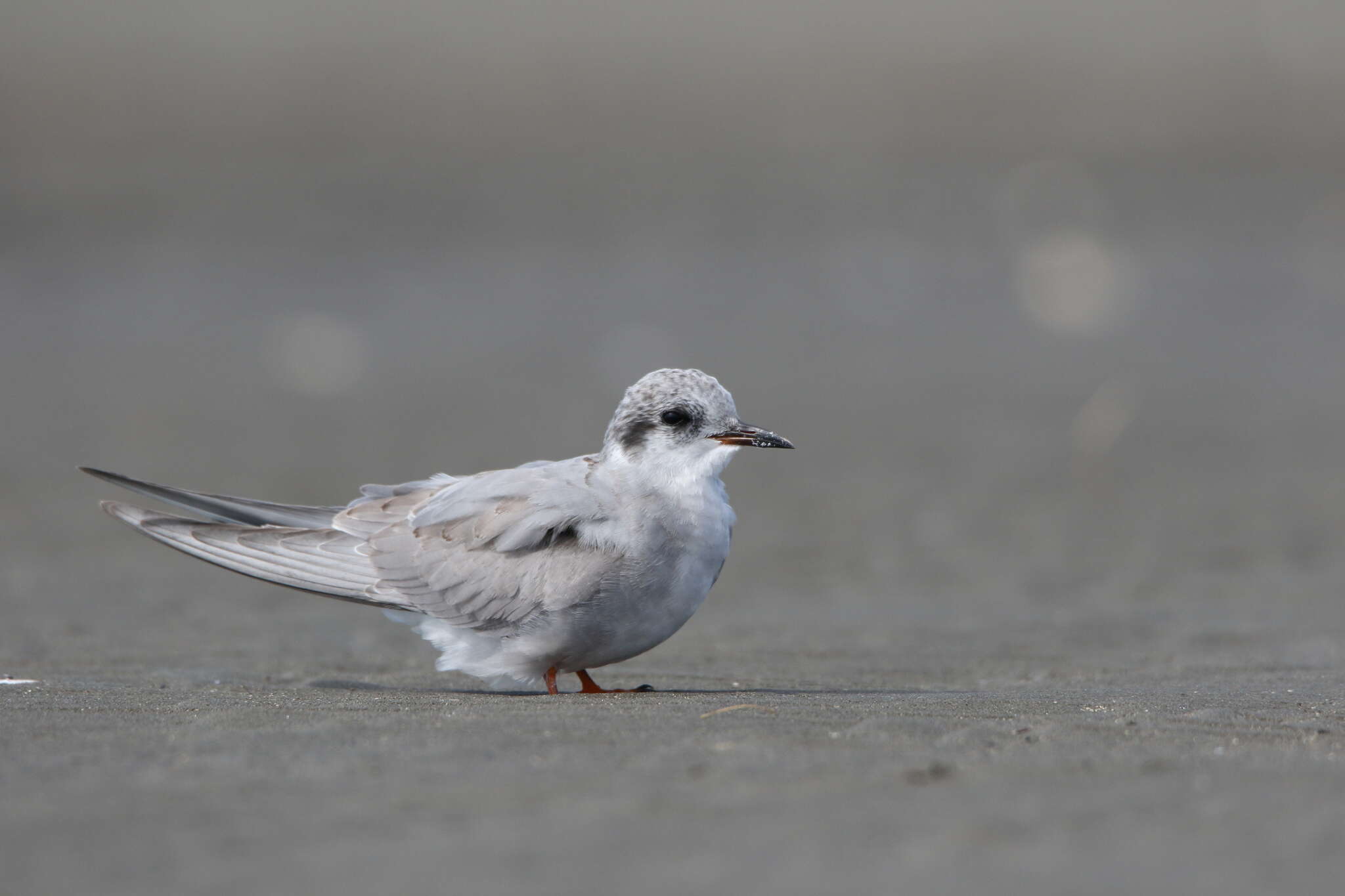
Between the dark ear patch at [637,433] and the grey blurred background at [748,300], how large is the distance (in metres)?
1.05

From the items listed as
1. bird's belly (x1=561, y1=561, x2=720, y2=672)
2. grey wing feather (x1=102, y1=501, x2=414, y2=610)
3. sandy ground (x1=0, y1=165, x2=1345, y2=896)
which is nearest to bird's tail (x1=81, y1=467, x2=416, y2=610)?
grey wing feather (x1=102, y1=501, x2=414, y2=610)

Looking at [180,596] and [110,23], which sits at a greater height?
[110,23]

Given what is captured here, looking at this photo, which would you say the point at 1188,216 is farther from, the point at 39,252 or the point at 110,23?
the point at 110,23

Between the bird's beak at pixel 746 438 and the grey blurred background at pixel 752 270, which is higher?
the grey blurred background at pixel 752 270

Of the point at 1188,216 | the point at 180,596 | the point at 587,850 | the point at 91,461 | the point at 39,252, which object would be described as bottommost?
the point at 587,850

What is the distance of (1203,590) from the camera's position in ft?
26.2

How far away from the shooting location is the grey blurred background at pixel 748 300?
816 centimetres

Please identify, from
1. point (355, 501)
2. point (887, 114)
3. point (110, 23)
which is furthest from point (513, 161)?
point (355, 501)

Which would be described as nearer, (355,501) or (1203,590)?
(355,501)

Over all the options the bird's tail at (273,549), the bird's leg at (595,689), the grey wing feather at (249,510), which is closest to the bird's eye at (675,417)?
the bird's leg at (595,689)

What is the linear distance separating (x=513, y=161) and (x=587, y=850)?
16.6m

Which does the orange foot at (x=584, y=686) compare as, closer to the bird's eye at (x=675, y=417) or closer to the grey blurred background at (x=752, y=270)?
the bird's eye at (x=675, y=417)

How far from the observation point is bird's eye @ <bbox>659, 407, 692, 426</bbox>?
536cm

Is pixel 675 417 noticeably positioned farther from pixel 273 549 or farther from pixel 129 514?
pixel 129 514
